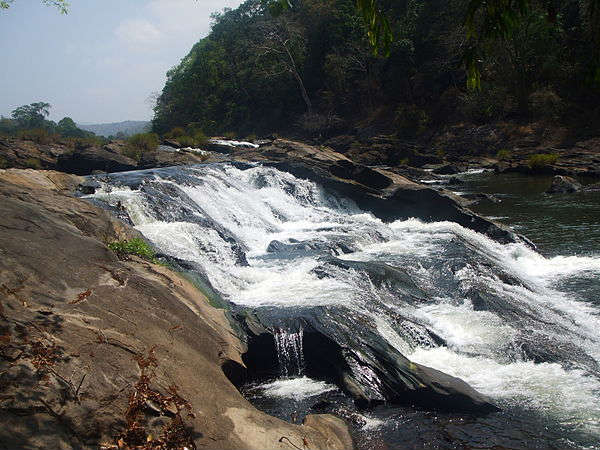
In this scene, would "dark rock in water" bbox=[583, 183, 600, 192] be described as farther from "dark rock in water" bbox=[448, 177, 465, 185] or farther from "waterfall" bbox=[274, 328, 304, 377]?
"waterfall" bbox=[274, 328, 304, 377]

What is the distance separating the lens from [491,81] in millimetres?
35281

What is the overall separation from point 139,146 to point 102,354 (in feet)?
84.4

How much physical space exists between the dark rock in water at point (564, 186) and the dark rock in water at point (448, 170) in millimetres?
8522

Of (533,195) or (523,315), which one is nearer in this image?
(523,315)

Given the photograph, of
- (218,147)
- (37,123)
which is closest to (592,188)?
(218,147)

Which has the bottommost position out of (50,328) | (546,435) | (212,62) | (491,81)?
(546,435)

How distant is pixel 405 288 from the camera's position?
9906 mm

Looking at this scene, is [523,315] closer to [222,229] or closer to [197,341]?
[197,341]

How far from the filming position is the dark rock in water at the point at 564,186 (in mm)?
19562

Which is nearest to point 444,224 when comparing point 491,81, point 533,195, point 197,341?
point 533,195

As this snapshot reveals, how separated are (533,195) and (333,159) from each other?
9119mm

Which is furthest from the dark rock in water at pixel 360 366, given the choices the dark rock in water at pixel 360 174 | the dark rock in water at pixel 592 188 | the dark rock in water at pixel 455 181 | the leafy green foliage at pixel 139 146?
the leafy green foliage at pixel 139 146

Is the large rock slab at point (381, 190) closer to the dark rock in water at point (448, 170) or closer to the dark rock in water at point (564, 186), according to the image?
the dark rock in water at point (564, 186)

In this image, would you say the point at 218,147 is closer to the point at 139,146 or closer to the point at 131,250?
the point at 139,146
